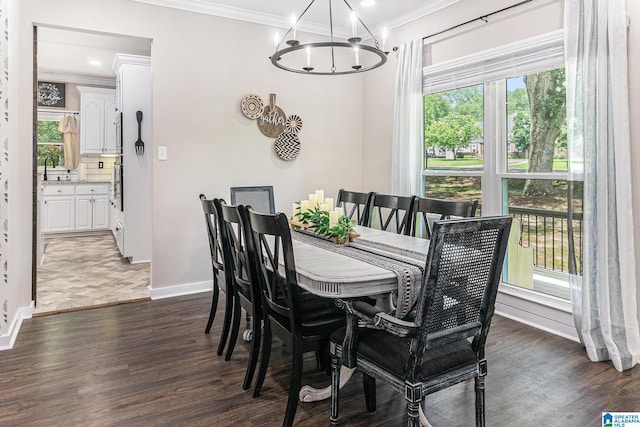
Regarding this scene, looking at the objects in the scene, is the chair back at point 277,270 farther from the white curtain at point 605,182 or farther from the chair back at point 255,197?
the white curtain at point 605,182

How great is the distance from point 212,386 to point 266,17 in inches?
139

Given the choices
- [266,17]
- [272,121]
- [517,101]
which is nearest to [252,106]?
[272,121]

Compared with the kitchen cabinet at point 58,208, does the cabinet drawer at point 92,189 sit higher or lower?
higher

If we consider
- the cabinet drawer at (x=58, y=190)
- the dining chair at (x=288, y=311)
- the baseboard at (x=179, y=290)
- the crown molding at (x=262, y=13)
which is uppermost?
the crown molding at (x=262, y=13)

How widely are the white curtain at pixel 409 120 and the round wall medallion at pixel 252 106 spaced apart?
1385 millimetres

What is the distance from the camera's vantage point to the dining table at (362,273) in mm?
1751

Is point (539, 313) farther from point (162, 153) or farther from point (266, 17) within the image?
point (266, 17)

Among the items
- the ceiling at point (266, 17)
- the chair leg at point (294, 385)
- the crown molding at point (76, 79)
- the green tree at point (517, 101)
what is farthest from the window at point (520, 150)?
the crown molding at point (76, 79)

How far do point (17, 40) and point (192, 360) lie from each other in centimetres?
270

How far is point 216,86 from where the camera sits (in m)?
4.15

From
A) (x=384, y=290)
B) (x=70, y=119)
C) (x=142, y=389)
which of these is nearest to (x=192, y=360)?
(x=142, y=389)

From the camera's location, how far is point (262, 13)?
4230 mm

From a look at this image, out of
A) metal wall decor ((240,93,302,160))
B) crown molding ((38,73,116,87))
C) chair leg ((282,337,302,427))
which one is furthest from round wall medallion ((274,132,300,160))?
crown molding ((38,73,116,87))

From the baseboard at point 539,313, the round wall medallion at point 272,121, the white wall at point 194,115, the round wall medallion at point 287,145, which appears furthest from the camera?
the round wall medallion at point 287,145
